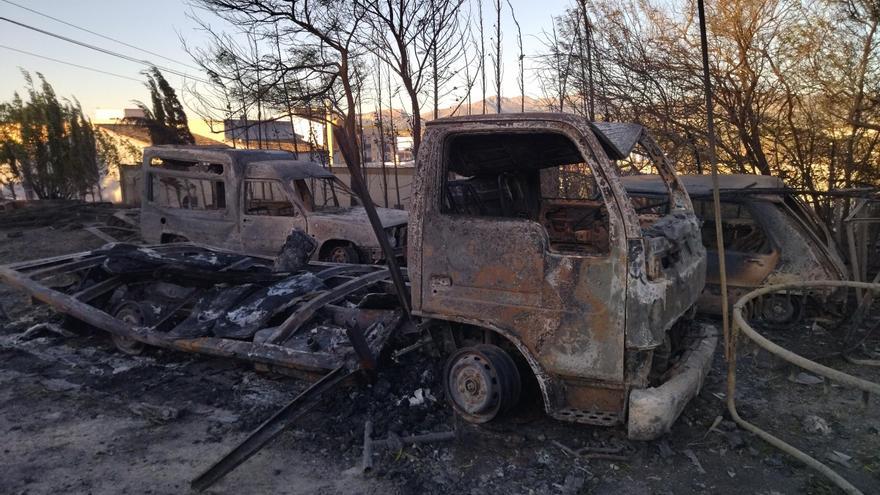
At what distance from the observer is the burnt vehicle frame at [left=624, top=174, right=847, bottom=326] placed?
591 cm

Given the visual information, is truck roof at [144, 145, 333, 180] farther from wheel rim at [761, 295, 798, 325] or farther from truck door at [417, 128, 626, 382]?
wheel rim at [761, 295, 798, 325]

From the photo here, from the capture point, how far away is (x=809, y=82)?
874 centimetres

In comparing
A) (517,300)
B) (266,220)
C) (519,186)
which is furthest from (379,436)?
(266,220)

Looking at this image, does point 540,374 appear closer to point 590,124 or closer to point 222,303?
point 590,124

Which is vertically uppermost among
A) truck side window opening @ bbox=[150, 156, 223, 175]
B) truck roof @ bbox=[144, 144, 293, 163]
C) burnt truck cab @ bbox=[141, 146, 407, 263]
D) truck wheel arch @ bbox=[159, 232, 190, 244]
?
truck roof @ bbox=[144, 144, 293, 163]

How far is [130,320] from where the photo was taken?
214 inches

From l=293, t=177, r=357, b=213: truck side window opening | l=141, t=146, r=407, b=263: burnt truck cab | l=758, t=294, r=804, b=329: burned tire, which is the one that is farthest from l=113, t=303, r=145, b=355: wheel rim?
l=758, t=294, r=804, b=329: burned tire

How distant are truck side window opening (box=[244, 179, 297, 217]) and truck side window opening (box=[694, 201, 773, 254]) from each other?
17.9 ft

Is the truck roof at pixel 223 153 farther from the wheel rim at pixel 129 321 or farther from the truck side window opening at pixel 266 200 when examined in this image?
the wheel rim at pixel 129 321

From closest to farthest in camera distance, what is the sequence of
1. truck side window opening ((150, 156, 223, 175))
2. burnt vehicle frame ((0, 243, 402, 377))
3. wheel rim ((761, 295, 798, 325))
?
burnt vehicle frame ((0, 243, 402, 377))
wheel rim ((761, 295, 798, 325))
truck side window opening ((150, 156, 223, 175))

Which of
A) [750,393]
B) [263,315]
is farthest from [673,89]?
[263,315]

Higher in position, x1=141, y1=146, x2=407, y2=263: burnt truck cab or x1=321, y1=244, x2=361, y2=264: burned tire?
x1=141, y1=146, x2=407, y2=263: burnt truck cab

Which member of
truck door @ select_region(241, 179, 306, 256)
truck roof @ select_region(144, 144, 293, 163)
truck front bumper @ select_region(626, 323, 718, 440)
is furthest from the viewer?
truck roof @ select_region(144, 144, 293, 163)

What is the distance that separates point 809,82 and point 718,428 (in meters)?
7.05
